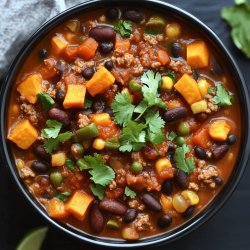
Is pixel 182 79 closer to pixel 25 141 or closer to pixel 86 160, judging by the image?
pixel 86 160

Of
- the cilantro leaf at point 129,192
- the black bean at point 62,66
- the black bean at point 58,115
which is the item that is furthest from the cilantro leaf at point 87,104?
the cilantro leaf at point 129,192

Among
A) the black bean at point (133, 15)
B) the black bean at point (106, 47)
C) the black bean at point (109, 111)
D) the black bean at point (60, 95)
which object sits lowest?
A: the black bean at point (109, 111)

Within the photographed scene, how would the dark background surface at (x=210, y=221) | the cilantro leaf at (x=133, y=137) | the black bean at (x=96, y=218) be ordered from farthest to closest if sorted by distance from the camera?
the dark background surface at (x=210, y=221) → the black bean at (x=96, y=218) → the cilantro leaf at (x=133, y=137)

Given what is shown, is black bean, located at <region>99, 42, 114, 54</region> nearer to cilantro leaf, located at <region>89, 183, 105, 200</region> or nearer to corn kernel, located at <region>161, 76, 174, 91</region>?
corn kernel, located at <region>161, 76, 174, 91</region>

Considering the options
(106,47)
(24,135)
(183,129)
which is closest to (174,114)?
(183,129)

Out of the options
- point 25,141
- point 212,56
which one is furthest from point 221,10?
point 25,141

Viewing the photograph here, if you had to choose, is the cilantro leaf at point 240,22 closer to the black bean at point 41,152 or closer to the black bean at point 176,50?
the black bean at point 176,50

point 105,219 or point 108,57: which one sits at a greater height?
point 108,57
